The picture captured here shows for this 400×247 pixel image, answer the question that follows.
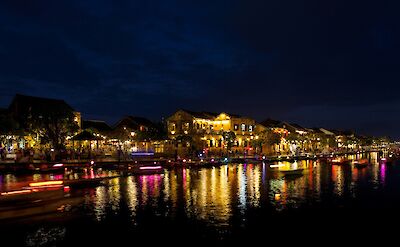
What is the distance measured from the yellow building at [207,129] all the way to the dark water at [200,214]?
53592 mm

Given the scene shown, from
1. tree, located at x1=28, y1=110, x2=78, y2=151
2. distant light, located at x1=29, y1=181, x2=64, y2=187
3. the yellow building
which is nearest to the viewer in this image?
distant light, located at x1=29, y1=181, x2=64, y2=187

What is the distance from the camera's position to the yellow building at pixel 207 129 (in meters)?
100

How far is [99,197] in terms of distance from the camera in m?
36.2

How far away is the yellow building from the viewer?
3944 inches

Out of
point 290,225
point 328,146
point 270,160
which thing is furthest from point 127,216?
point 328,146

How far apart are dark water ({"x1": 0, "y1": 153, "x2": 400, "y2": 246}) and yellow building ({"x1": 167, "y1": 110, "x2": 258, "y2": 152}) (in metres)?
53.6

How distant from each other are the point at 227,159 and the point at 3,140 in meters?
43.6

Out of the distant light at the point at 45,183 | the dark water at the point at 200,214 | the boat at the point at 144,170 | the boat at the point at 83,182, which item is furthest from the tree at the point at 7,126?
the distant light at the point at 45,183

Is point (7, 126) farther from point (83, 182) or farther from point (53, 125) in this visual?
point (83, 182)

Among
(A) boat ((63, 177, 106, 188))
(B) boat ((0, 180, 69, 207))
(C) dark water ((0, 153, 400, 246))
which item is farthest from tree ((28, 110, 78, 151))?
(B) boat ((0, 180, 69, 207))

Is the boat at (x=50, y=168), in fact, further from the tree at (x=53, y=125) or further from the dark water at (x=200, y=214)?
the tree at (x=53, y=125)

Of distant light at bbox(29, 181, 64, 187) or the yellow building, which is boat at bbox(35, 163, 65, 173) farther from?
the yellow building

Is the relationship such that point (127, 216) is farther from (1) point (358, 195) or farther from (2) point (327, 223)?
(1) point (358, 195)

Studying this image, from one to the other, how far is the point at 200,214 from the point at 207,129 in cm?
7532
